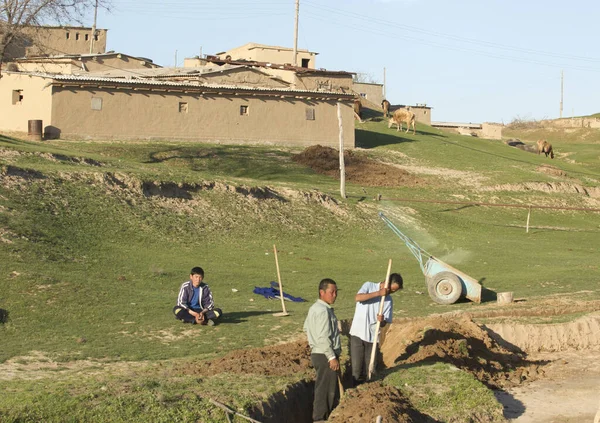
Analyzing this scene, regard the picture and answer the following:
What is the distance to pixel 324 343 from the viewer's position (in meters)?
10.3

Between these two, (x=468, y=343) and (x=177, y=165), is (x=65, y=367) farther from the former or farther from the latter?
(x=177, y=165)

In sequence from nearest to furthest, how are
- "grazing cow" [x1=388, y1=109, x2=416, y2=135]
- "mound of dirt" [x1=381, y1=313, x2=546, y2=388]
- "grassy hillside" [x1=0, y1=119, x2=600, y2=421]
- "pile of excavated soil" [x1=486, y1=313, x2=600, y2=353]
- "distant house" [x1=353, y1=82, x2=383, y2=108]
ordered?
"mound of dirt" [x1=381, y1=313, x2=546, y2=388] → "grassy hillside" [x1=0, y1=119, x2=600, y2=421] → "pile of excavated soil" [x1=486, y1=313, x2=600, y2=353] → "grazing cow" [x1=388, y1=109, x2=416, y2=135] → "distant house" [x1=353, y1=82, x2=383, y2=108]

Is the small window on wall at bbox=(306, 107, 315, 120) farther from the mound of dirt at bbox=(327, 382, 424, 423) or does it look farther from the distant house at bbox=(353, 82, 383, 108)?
the mound of dirt at bbox=(327, 382, 424, 423)

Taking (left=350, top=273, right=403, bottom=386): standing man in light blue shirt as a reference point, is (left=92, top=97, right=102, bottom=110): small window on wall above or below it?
above

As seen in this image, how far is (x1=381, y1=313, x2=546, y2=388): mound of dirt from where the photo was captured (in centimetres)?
1431

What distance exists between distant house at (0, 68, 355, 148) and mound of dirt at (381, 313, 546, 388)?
27968mm

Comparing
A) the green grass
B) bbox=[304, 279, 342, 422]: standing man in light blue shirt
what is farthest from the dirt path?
bbox=[304, 279, 342, 422]: standing man in light blue shirt

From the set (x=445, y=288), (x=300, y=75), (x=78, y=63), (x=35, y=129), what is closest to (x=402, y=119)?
(x=300, y=75)

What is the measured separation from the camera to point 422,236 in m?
31.4

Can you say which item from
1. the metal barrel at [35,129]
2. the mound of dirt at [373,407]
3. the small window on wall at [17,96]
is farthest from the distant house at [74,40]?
the mound of dirt at [373,407]

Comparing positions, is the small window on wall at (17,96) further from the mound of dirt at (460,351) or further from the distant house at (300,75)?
the mound of dirt at (460,351)

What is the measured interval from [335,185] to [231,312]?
21752 millimetres

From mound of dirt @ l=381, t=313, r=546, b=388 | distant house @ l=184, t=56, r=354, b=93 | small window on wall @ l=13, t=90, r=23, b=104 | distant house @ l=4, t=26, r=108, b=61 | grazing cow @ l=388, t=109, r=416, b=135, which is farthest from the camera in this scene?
distant house @ l=4, t=26, r=108, b=61

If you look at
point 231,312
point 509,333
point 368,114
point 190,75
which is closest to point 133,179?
point 231,312
